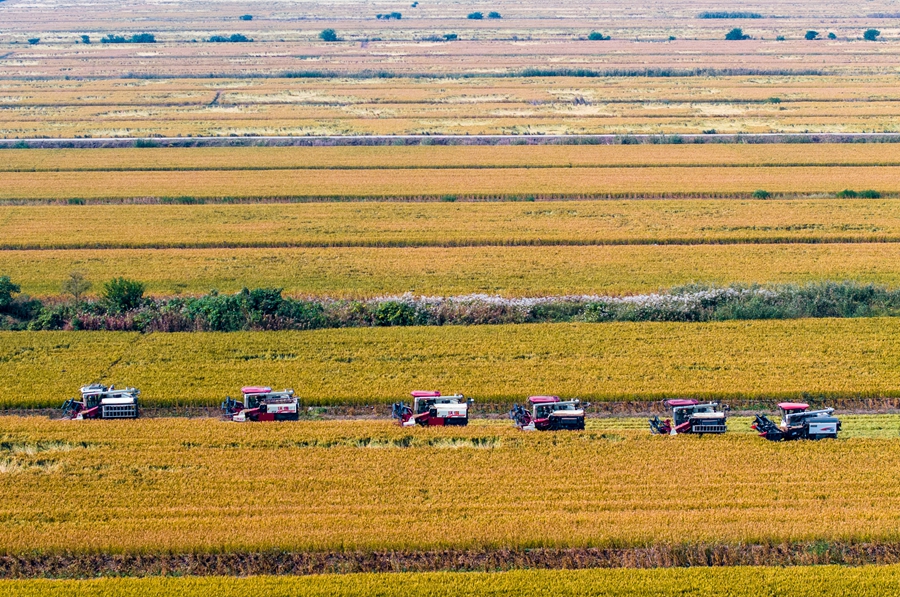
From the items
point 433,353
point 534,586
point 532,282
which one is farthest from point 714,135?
point 534,586

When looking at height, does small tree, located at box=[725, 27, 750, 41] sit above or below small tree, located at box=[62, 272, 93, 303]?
above

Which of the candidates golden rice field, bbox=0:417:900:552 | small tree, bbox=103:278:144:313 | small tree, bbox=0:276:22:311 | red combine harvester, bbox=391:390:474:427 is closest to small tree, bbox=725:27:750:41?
small tree, bbox=103:278:144:313

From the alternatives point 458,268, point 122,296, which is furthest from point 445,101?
point 122,296

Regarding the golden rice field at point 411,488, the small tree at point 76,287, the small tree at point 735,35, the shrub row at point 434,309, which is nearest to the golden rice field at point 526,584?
the golden rice field at point 411,488

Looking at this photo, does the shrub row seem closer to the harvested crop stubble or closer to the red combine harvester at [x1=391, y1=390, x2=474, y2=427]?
the red combine harvester at [x1=391, y1=390, x2=474, y2=427]

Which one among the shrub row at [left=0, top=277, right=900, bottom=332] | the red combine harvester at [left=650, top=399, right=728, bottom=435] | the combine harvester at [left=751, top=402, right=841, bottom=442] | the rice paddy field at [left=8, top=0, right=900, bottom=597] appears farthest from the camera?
the shrub row at [left=0, top=277, right=900, bottom=332]

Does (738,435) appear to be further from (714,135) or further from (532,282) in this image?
(714,135)

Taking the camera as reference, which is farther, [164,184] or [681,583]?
[164,184]
